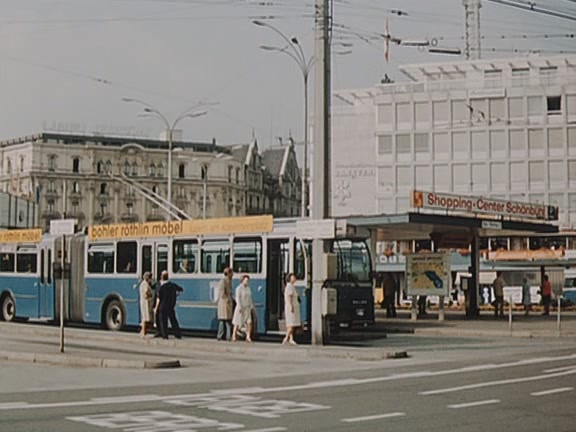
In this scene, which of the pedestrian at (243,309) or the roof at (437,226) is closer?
the pedestrian at (243,309)

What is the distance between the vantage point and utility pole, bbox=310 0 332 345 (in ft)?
81.7

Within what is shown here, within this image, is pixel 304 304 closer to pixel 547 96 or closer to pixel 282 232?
pixel 282 232

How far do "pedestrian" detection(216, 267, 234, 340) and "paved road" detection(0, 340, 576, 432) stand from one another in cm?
426

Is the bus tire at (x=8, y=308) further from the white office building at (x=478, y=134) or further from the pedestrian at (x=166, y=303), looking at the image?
the white office building at (x=478, y=134)

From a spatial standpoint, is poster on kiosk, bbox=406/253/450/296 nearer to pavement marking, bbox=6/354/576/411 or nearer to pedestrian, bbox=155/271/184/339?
pedestrian, bbox=155/271/184/339

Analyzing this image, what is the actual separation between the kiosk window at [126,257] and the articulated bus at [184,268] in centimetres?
3

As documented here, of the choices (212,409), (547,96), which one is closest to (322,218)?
(212,409)

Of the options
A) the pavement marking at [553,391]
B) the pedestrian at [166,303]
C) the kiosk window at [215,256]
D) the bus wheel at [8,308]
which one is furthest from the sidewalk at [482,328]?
the pavement marking at [553,391]

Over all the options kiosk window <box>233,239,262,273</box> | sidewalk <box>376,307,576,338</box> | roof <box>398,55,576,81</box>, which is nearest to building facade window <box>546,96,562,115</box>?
roof <box>398,55,576,81</box>

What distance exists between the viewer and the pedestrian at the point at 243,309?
25.3 metres

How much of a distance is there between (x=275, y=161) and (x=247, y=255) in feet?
402

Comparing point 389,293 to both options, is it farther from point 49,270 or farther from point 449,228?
point 49,270

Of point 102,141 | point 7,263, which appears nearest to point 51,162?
point 102,141

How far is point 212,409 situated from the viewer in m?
14.0
